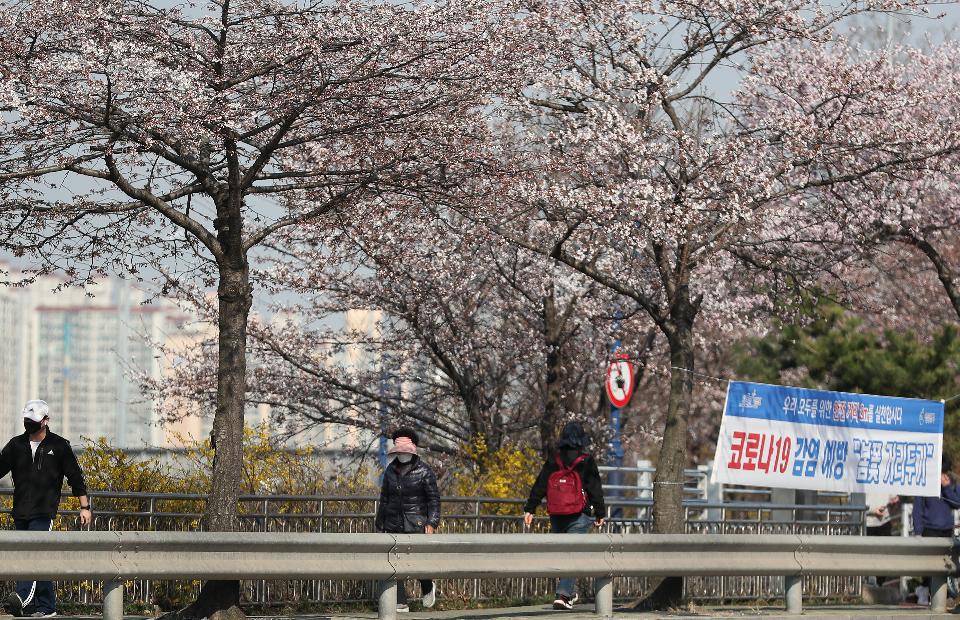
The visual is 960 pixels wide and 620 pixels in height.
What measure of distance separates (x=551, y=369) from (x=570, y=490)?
733cm

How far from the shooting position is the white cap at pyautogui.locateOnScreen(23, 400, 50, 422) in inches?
415

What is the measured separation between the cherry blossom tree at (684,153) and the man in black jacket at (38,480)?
4.95m

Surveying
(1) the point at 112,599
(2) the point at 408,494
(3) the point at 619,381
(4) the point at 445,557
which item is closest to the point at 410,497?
(2) the point at 408,494

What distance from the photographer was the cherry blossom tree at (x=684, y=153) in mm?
14070

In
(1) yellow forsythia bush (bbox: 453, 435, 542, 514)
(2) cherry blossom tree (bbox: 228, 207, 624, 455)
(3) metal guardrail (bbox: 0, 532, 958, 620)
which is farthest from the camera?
(2) cherry blossom tree (bbox: 228, 207, 624, 455)

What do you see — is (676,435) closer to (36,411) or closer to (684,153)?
(684,153)

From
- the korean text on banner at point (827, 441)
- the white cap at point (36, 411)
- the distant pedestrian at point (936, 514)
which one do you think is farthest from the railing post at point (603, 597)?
the distant pedestrian at point (936, 514)

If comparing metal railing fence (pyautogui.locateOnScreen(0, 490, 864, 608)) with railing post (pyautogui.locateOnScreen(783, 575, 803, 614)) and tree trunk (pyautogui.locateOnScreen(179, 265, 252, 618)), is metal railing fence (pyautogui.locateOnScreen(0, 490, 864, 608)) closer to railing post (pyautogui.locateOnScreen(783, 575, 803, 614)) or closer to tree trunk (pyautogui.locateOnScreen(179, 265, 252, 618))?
tree trunk (pyautogui.locateOnScreen(179, 265, 252, 618))

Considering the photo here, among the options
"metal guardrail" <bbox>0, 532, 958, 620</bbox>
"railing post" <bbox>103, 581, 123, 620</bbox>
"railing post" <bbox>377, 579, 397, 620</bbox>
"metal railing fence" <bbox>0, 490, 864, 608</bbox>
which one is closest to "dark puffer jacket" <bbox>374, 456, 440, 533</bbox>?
"metal railing fence" <bbox>0, 490, 864, 608</bbox>

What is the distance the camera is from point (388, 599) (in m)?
10.8

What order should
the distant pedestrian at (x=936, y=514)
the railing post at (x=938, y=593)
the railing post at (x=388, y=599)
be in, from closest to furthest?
the railing post at (x=388, y=599)
the railing post at (x=938, y=593)
the distant pedestrian at (x=936, y=514)

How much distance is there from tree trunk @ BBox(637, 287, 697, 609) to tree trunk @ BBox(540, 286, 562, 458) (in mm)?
5256

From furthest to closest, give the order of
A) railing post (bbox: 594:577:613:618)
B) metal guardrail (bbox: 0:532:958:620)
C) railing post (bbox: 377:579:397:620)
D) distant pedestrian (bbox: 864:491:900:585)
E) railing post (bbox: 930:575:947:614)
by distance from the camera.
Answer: distant pedestrian (bbox: 864:491:900:585)
railing post (bbox: 930:575:947:614)
railing post (bbox: 594:577:613:618)
railing post (bbox: 377:579:397:620)
metal guardrail (bbox: 0:532:958:620)

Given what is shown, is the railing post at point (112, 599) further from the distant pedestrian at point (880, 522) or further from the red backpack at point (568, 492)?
the distant pedestrian at point (880, 522)
